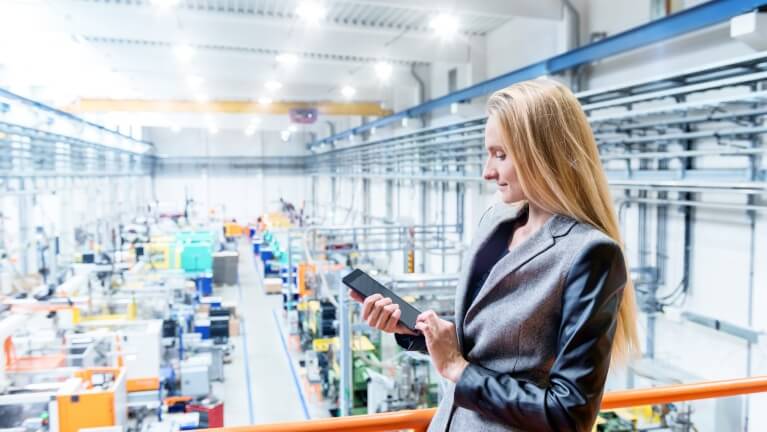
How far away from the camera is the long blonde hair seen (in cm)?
88

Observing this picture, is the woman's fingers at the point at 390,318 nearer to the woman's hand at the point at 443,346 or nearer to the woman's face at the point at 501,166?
the woman's hand at the point at 443,346

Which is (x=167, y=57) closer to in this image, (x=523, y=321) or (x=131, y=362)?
(x=131, y=362)

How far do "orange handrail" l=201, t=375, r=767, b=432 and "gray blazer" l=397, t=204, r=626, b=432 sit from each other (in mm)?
391

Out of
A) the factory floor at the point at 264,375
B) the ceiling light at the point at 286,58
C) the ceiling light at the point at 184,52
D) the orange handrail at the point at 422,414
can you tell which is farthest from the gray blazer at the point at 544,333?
the ceiling light at the point at 286,58

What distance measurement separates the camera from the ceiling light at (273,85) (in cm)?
1169

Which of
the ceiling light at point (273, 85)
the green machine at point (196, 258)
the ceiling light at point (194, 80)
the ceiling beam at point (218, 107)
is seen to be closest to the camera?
the ceiling light at point (194, 80)

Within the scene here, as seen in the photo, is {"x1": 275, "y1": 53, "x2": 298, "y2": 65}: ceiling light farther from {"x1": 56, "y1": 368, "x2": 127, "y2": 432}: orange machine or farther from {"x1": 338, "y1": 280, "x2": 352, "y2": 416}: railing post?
{"x1": 56, "y1": 368, "x2": 127, "y2": 432}: orange machine

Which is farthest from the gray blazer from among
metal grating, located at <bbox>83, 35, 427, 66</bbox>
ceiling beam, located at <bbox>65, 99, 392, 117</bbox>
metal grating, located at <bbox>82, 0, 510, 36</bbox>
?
ceiling beam, located at <bbox>65, 99, 392, 117</bbox>

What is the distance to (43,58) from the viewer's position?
8969 millimetres

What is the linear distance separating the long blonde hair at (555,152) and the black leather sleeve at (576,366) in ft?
0.28

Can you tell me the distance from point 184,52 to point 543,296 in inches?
346

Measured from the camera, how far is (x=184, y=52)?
8.59 meters

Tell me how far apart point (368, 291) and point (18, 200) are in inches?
476

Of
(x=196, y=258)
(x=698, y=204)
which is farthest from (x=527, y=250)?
(x=196, y=258)
